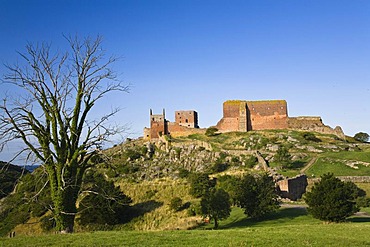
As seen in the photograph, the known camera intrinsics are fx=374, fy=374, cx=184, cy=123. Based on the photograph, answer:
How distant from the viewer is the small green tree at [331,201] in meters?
20.4

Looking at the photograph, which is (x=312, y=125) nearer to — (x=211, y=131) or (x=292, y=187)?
(x=211, y=131)

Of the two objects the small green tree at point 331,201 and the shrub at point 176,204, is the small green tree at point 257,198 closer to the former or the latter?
the small green tree at point 331,201

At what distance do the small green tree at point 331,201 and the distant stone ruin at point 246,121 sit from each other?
45.6 m

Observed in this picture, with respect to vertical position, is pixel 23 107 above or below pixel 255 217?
above

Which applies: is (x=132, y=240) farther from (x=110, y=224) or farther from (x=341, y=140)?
(x=341, y=140)

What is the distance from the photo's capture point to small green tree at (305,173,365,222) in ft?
66.8

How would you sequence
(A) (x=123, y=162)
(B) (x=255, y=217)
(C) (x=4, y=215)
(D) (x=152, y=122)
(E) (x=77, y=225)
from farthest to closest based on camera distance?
1. (D) (x=152, y=122)
2. (A) (x=123, y=162)
3. (C) (x=4, y=215)
4. (E) (x=77, y=225)
5. (B) (x=255, y=217)

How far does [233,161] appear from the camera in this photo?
51.1 meters

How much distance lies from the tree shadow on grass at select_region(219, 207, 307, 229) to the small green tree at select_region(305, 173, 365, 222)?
3435mm

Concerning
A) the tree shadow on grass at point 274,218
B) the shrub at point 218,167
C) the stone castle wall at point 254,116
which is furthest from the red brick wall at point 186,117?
the tree shadow on grass at point 274,218

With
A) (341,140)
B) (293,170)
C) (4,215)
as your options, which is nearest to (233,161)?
(293,170)

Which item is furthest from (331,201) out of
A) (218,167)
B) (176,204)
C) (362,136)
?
(362,136)

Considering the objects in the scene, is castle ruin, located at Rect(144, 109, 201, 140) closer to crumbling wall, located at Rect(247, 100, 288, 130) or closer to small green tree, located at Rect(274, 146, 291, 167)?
crumbling wall, located at Rect(247, 100, 288, 130)

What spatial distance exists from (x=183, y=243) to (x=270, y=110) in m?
59.6
